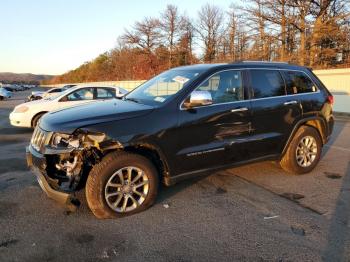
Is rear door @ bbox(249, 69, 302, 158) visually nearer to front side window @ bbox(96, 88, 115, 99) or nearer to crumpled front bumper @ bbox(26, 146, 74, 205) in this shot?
crumpled front bumper @ bbox(26, 146, 74, 205)

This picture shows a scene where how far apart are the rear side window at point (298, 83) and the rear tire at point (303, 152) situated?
66 cm

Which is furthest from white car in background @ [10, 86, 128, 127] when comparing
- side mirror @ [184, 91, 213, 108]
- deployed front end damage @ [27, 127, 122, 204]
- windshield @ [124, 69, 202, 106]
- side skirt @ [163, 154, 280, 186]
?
deployed front end damage @ [27, 127, 122, 204]

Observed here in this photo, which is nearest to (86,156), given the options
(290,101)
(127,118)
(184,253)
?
(127,118)

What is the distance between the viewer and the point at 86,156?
169 inches

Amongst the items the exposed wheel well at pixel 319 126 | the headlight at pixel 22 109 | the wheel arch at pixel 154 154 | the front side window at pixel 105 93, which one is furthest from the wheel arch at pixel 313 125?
the headlight at pixel 22 109

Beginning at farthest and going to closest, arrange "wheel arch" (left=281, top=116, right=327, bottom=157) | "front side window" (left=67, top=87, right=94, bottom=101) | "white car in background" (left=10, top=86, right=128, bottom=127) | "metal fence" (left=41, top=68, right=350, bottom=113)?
"metal fence" (left=41, top=68, right=350, bottom=113) → "front side window" (left=67, top=87, right=94, bottom=101) → "white car in background" (left=10, top=86, right=128, bottom=127) → "wheel arch" (left=281, top=116, right=327, bottom=157)

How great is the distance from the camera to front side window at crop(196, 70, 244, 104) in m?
5.04

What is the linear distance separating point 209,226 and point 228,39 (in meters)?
45.7

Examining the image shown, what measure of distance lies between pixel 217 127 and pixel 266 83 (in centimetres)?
133

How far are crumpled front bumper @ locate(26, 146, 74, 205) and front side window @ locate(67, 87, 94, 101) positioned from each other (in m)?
7.08

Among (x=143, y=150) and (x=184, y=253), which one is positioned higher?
(x=143, y=150)

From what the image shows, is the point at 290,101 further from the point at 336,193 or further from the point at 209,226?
the point at 209,226

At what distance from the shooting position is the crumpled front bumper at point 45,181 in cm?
411

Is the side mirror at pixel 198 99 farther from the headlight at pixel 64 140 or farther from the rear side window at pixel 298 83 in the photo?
the rear side window at pixel 298 83
